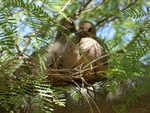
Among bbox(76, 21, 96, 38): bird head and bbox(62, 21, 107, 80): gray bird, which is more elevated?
bbox(76, 21, 96, 38): bird head

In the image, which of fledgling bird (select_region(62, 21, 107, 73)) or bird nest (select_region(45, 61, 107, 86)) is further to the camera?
fledgling bird (select_region(62, 21, 107, 73))

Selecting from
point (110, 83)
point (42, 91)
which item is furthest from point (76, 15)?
point (42, 91)

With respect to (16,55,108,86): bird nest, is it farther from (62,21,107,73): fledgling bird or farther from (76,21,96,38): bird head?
(76,21,96,38): bird head

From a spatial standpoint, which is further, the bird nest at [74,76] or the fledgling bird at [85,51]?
the fledgling bird at [85,51]

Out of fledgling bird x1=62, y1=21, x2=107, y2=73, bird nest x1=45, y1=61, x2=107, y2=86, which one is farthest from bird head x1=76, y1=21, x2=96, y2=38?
bird nest x1=45, y1=61, x2=107, y2=86

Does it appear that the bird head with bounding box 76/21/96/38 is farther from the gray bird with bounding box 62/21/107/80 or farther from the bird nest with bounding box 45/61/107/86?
the bird nest with bounding box 45/61/107/86

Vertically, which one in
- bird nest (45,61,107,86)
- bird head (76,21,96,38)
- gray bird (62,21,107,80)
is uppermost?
bird head (76,21,96,38)

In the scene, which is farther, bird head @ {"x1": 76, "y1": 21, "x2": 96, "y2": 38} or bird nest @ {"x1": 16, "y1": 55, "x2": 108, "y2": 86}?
bird head @ {"x1": 76, "y1": 21, "x2": 96, "y2": 38}

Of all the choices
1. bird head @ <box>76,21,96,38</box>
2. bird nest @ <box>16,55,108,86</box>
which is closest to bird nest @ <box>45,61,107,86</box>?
bird nest @ <box>16,55,108,86</box>

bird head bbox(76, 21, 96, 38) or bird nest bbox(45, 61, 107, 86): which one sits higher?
bird head bbox(76, 21, 96, 38)

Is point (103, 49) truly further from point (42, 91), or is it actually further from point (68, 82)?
point (42, 91)

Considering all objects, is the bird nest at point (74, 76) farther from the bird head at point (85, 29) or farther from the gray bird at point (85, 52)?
the bird head at point (85, 29)

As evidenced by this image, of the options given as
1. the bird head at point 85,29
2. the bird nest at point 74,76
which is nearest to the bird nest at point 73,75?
the bird nest at point 74,76

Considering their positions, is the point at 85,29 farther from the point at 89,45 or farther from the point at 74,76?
the point at 74,76
